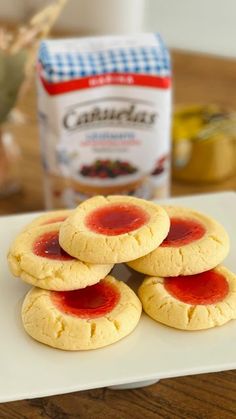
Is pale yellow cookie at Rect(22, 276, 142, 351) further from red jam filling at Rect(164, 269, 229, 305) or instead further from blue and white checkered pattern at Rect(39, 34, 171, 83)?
blue and white checkered pattern at Rect(39, 34, 171, 83)

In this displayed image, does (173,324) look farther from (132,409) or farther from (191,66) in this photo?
(191,66)

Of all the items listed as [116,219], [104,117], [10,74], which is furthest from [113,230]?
[10,74]

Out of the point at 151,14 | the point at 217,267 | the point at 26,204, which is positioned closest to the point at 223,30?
the point at 151,14

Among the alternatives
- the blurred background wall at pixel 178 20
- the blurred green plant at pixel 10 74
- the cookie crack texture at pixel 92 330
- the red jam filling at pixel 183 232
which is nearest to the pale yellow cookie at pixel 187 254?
the red jam filling at pixel 183 232

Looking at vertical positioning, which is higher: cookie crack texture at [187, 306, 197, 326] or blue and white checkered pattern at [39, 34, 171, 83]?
blue and white checkered pattern at [39, 34, 171, 83]

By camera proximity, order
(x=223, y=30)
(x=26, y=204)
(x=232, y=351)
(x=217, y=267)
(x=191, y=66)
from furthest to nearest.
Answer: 1. (x=223, y=30)
2. (x=191, y=66)
3. (x=26, y=204)
4. (x=217, y=267)
5. (x=232, y=351)

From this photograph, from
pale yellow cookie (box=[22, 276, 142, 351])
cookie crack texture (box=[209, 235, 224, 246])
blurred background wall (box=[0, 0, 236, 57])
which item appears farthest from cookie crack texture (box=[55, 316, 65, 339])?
blurred background wall (box=[0, 0, 236, 57])
